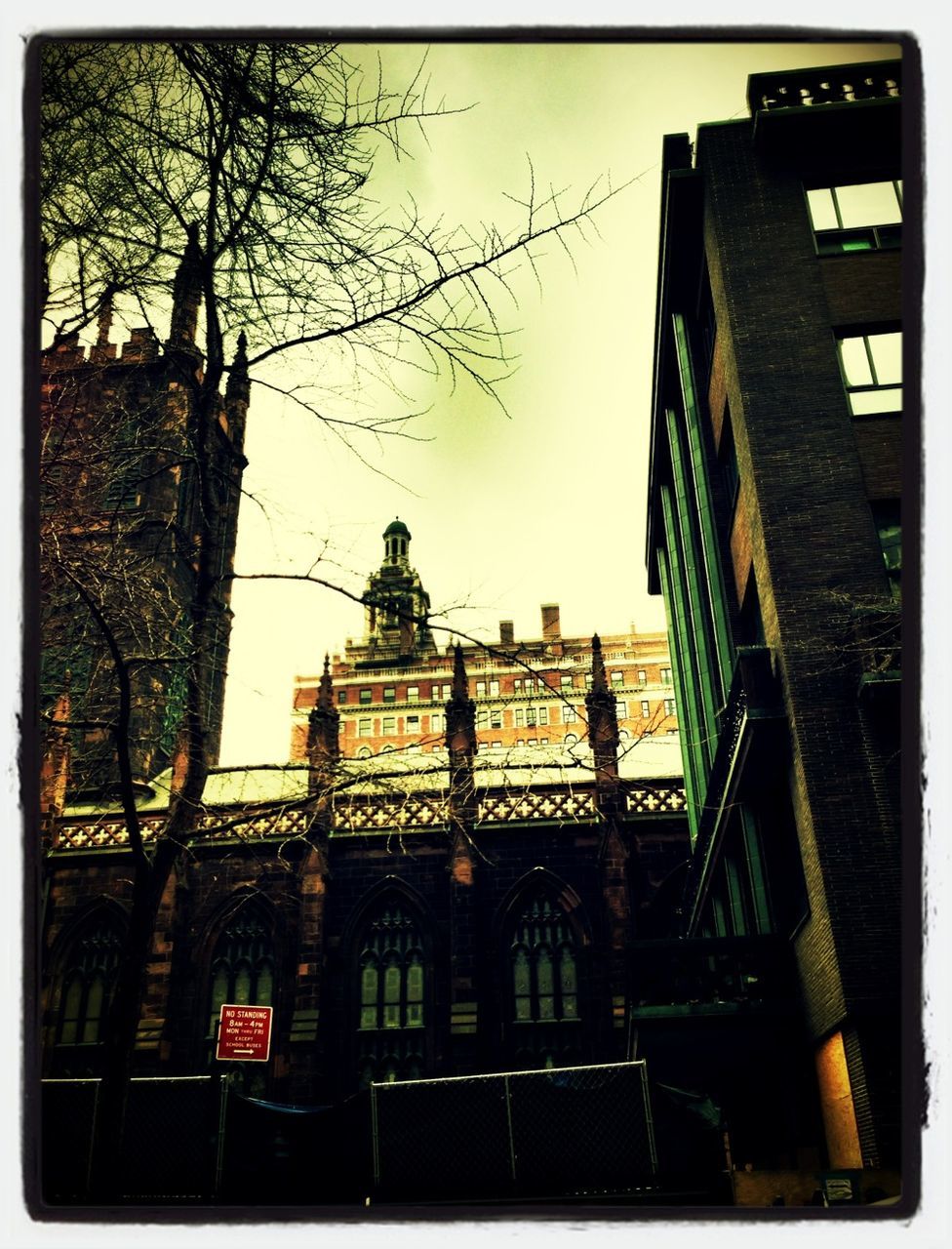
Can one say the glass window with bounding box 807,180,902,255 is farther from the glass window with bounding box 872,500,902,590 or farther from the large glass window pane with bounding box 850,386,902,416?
the glass window with bounding box 872,500,902,590

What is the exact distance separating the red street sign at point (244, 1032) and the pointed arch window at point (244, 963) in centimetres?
1436

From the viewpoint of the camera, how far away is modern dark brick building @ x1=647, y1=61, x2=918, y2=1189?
11.8 m

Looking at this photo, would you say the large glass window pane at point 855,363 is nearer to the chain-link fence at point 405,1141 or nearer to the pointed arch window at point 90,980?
the chain-link fence at point 405,1141

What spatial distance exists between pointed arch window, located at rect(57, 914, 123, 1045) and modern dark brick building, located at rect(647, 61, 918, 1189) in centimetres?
1812

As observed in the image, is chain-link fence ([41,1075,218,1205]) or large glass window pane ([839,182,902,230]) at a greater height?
large glass window pane ([839,182,902,230])

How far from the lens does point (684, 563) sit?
22.8 m

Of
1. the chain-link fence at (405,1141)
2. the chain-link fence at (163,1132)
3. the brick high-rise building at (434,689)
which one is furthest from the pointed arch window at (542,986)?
the brick high-rise building at (434,689)

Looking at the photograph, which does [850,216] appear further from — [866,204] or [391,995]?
[391,995]

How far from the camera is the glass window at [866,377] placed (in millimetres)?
14336

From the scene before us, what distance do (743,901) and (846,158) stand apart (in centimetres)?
1204

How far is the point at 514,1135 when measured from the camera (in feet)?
37.9

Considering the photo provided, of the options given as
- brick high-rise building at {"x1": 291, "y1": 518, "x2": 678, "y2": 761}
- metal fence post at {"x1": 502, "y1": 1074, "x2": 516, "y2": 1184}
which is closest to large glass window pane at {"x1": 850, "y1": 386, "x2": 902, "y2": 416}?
metal fence post at {"x1": 502, "y1": 1074, "x2": 516, "y2": 1184}

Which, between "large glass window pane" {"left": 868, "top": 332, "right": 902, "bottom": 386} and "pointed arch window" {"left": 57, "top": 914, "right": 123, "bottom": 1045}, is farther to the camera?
"pointed arch window" {"left": 57, "top": 914, "right": 123, "bottom": 1045}

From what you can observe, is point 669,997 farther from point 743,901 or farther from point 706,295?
point 706,295
